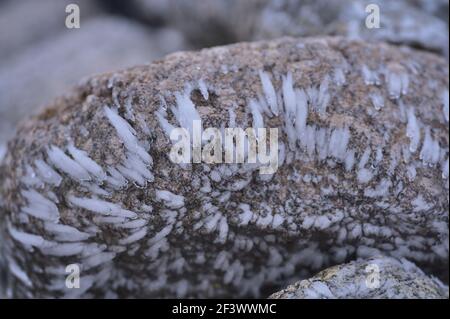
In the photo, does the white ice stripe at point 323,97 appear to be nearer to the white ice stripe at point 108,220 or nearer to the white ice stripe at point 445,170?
the white ice stripe at point 445,170

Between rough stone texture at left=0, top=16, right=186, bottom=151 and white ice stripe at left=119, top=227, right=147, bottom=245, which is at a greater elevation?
rough stone texture at left=0, top=16, right=186, bottom=151

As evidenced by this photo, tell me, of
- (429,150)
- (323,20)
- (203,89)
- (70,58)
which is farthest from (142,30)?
(429,150)

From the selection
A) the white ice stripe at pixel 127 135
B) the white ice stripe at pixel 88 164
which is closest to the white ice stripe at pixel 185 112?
the white ice stripe at pixel 127 135

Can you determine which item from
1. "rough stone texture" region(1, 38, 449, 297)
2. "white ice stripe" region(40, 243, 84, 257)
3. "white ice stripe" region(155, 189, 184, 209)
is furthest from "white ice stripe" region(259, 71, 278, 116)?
"white ice stripe" region(40, 243, 84, 257)

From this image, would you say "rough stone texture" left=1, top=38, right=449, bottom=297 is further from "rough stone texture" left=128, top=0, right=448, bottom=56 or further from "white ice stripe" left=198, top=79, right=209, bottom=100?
"rough stone texture" left=128, top=0, right=448, bottom=56

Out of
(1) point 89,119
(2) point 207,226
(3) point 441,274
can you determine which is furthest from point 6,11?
(3) point 441,274
